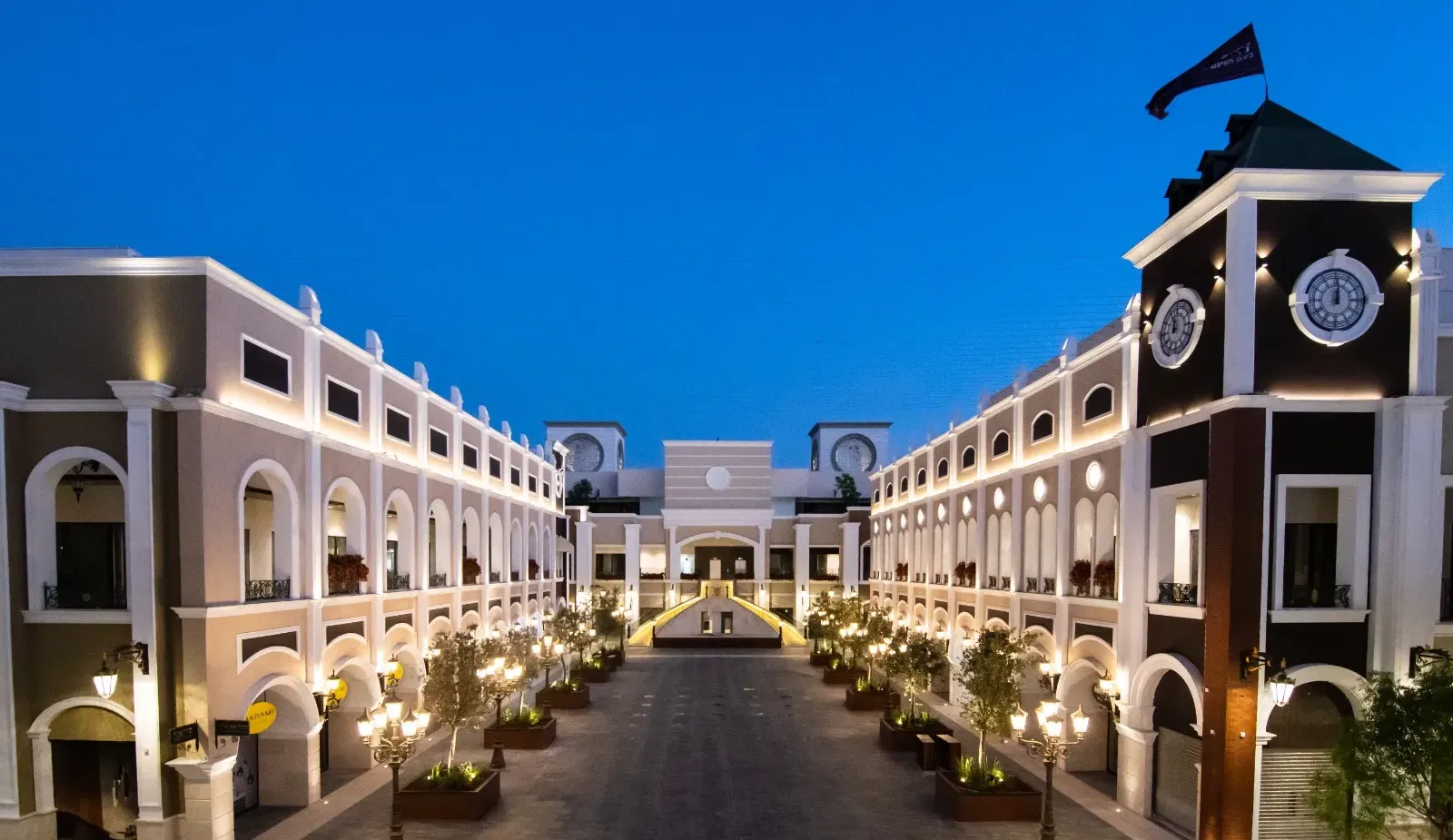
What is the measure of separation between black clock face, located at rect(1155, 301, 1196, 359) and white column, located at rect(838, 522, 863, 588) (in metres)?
43.1

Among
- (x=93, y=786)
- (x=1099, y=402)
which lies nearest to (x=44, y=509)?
(x=93, y=786)

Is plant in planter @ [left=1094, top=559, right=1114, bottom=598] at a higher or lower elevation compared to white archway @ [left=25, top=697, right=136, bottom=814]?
higher

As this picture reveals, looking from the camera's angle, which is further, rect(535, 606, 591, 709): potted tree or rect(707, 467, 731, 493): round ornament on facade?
rect(707, 467, 731, 493): round ornament on facade

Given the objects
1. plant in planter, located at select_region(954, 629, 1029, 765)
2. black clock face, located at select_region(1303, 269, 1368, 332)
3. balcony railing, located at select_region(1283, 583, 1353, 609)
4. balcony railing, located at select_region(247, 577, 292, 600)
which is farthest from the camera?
plant in planter, located at select_region(954, 629, 1029, 765)

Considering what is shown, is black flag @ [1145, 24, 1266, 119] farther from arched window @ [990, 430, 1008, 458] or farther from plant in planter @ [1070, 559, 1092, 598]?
arched window @ [990, 430, 1008, 458]

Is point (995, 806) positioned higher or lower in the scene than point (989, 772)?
lower

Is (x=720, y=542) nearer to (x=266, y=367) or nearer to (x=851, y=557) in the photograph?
(x=851, y=557)

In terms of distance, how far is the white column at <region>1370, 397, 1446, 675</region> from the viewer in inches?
613

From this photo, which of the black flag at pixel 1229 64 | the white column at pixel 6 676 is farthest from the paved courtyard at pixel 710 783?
the black flag at pixel 1229 64

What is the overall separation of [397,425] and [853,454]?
57.2 m

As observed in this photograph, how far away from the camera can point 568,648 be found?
38.0 m

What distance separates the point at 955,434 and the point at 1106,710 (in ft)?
47.0

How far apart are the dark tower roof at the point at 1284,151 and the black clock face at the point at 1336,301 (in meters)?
2.15

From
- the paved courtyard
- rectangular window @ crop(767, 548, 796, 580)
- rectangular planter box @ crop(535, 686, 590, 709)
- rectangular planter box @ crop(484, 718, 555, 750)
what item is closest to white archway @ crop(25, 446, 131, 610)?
the paved courtyard
